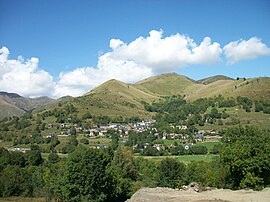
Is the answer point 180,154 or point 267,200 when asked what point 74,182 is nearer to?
point 267,200

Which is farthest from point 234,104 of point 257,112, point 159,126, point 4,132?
point 4,132

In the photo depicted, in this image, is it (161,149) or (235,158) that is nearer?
(235,158)

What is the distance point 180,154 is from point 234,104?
233 ft

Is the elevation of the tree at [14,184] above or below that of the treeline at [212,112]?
below

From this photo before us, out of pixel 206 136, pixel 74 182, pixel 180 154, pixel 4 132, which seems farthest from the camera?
pixel 4 132

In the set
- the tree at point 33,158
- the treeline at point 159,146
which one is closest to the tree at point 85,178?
the tree at point 33,158

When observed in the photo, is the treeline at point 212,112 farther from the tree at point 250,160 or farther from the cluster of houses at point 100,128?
the tree at point 250,160

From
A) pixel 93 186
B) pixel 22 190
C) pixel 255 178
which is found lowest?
pixel 22 190

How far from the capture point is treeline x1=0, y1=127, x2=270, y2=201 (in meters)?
30.9

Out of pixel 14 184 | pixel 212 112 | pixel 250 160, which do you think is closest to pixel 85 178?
pixel 250 160

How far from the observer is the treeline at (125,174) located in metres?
30.9

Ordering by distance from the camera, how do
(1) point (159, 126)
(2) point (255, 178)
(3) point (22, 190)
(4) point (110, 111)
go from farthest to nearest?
(4) point (110, 111) → (1) point (159, 126) → (3) point (22, 190) → (2) point (255, 178)

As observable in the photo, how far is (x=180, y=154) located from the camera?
94688 millimetres

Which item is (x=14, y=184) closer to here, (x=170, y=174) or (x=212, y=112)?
(x=170, y=174)
